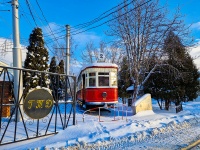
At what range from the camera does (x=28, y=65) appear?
61.6 ft

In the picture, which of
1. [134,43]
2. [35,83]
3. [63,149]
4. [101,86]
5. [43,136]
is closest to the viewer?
[63,149]

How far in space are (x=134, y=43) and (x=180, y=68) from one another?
495 centimetres

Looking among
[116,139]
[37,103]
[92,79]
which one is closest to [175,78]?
[92,79]

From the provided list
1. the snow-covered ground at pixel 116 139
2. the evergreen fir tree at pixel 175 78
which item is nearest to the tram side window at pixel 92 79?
the snow-covered ground at pixel 116 139

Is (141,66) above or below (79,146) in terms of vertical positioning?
above

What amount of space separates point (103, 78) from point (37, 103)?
7326mm

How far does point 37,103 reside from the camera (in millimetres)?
6633

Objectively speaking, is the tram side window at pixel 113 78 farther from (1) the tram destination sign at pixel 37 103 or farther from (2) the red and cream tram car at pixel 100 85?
(1) the tram destination sign at pixel 37 103

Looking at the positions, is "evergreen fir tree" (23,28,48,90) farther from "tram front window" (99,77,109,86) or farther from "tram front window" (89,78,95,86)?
"tram front window" (99,77,109,86)

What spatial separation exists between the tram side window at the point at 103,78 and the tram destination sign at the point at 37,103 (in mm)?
6648

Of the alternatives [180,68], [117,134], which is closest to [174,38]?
[180,68]

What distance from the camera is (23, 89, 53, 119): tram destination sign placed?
637 cm

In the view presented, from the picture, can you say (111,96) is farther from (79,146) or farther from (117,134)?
(79,146)

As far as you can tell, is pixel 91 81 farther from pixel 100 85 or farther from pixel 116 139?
pixel 116 139
